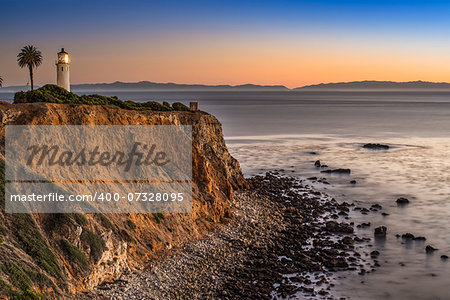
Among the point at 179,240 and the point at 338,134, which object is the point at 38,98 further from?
the point at 338,134

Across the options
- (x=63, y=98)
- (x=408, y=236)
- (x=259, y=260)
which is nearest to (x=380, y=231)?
(x=408, y=236)

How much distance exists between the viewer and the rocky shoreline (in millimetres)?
24328

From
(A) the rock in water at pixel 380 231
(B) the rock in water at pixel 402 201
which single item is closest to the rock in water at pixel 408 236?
(A) the rock in water at pixel 380 231

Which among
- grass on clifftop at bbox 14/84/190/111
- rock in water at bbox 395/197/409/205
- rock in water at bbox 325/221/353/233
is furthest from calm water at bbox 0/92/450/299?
grass on clifftop at bbox 14/84/190/111

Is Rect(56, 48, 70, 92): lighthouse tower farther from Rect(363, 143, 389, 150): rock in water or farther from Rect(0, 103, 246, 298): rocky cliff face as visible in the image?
Rect(363, 143, 389, 150): rock in water

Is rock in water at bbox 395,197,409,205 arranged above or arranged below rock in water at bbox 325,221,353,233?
above

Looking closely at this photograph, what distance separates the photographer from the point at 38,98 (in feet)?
115

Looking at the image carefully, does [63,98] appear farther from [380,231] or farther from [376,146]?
[376,146]

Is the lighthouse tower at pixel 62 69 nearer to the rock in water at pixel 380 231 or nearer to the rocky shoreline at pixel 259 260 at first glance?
the rocky shoreline at pixel 259 260

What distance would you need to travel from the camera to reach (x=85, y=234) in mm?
22781

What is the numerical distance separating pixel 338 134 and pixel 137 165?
322 ft

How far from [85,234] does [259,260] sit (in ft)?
42.2

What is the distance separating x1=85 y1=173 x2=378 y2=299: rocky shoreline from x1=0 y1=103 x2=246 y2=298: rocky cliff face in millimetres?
1143

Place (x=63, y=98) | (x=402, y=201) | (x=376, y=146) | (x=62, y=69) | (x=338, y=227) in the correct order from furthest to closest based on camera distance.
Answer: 1. (x=376, y=146)
2. (x=62, y=69)
3. (x=402, y=201)
4. (x=338, y=227)
5. (x=63, y=98)
